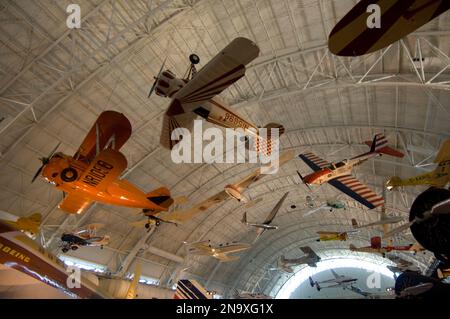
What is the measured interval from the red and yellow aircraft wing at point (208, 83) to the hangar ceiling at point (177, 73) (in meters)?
6.17

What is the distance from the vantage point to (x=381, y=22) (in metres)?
4.86

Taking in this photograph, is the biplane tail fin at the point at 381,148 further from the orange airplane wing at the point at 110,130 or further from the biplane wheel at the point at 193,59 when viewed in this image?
the orange airplane wing at the point at 110,130

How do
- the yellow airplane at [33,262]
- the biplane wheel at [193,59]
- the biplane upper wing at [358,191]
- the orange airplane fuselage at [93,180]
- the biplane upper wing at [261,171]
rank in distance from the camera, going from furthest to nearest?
the biplane upper wing at [261,171], the biplane upper wing at [358,191], the biplane wheel at [193,59], the orange airplane fuselage at [93,180], the yellow airplane at [33,262]

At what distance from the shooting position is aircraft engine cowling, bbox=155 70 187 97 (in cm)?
892

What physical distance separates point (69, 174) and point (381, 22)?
8.20m

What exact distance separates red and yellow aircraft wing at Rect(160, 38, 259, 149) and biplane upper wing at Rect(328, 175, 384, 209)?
22.7 ft

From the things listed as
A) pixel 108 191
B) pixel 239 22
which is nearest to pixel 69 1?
pixel 239 22

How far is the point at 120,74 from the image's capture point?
16.6 metres

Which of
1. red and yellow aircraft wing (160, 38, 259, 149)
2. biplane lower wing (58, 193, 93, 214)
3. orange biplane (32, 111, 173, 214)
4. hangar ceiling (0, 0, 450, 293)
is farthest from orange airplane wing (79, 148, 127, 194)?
hangar ceiling (0, 0, 450, 293)

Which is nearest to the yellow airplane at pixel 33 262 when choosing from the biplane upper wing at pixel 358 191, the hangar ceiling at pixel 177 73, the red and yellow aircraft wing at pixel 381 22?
the red and yellow aircraft wing at pixel 381 22

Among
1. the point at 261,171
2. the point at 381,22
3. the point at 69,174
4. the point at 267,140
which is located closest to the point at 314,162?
the point at 261,171

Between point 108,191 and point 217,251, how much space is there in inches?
661

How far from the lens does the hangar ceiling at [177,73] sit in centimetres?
1342

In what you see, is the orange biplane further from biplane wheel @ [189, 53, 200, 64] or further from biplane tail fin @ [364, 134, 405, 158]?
biplane tail fin @ [364, 134, 405, 158]
